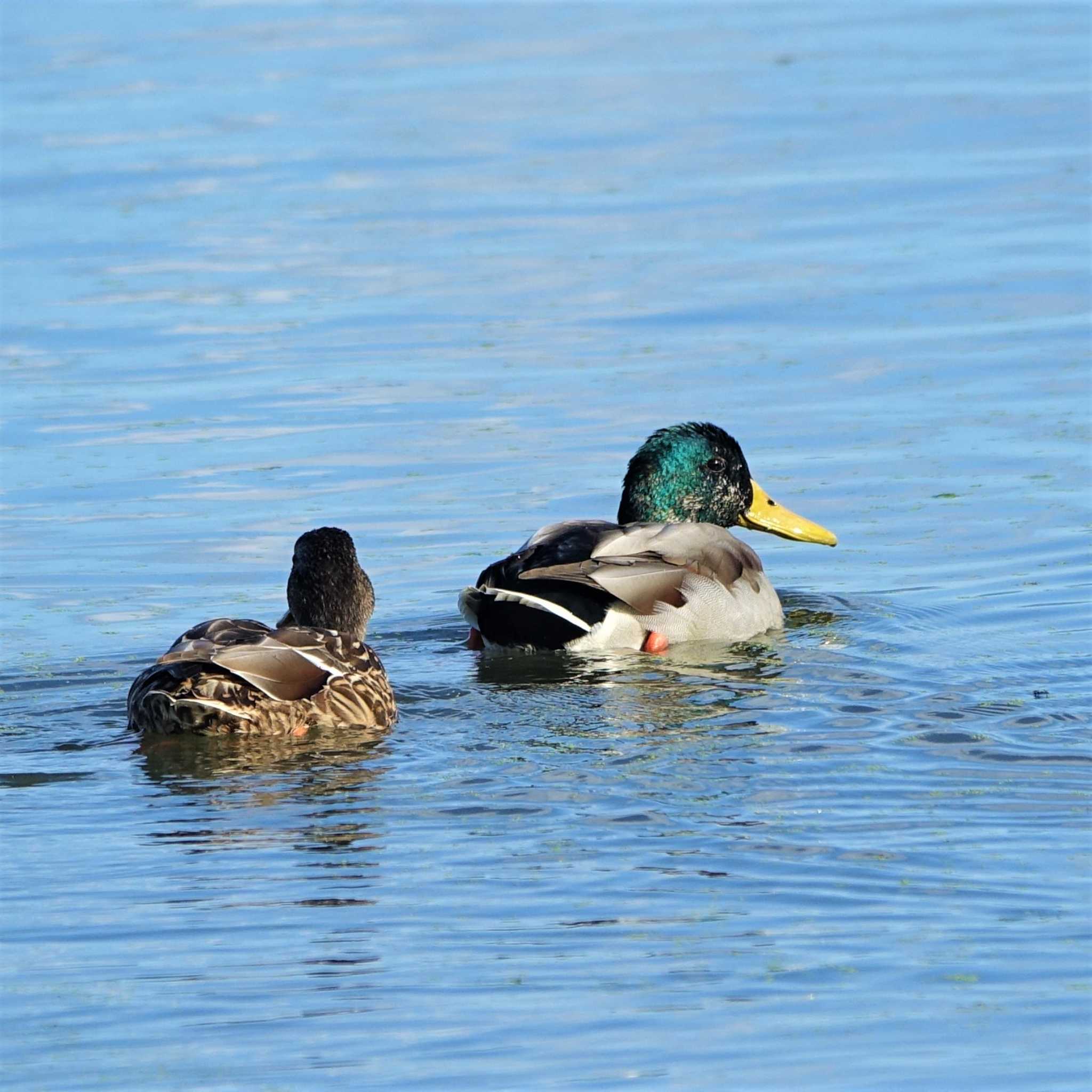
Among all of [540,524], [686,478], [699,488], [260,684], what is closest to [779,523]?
[699,488]

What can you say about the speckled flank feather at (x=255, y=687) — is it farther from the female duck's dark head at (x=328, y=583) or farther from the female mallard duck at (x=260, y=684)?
the female duck's dark head at (x=328, y=583)

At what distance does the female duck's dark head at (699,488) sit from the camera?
13.5 metres

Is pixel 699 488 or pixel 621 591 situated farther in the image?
pixel 699 488

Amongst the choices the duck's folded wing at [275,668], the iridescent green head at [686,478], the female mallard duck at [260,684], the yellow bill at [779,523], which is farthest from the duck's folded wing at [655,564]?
the duck's folded wing at [275,668]

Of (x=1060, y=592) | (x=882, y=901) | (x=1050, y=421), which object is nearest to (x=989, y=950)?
(x=882, y=901)

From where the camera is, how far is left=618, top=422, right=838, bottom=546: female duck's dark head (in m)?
13.5

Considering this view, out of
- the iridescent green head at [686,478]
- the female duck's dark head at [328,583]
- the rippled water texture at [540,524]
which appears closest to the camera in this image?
the rippled water texture at [540,524]

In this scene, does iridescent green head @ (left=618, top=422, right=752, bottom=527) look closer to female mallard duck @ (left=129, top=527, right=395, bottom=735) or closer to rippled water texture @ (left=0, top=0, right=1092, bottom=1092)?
rippled water texture @ (left=0, top=0, right=1092, bottom=1092)

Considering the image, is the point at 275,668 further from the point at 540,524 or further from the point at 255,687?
the point at 540,524

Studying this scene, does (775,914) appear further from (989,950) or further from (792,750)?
(792,750)

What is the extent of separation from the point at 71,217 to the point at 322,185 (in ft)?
8.54

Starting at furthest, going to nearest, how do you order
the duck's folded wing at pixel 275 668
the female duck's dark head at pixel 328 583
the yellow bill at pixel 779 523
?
1. the yellow bill at pixel 779 523
2. the female duck's dark head at pixel 328 583
3. the duck's folded wing at pixel 275 668

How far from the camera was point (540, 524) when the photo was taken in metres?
14.2

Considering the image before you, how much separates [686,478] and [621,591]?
1.80 meters
